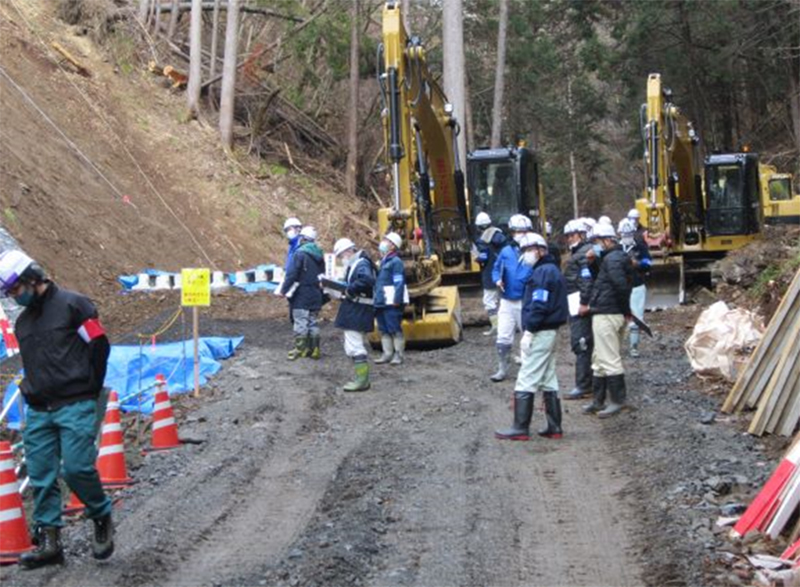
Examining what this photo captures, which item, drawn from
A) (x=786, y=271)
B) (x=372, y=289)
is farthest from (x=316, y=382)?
(x=786, y=271)

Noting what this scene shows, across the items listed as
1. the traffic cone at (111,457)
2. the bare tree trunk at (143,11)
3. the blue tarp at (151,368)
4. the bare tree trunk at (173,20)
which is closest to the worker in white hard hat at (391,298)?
the blue tarp at (151,368)

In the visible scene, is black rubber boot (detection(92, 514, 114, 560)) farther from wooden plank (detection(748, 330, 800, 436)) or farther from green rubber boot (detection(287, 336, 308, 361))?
green rubber boot (detection(287, 336, 308, 361))

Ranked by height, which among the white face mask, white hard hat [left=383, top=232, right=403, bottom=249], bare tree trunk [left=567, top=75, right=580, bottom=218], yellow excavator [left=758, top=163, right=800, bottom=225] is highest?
bare tree trunk [left=567, top=75, right=580, bottom=218]

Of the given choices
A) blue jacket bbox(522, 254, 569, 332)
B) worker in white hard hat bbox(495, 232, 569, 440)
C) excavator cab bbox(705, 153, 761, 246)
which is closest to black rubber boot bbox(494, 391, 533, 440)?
worker in white hard hat bbox(495, 232, 569, 440)

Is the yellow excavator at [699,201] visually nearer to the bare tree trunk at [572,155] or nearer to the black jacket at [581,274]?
the black jacket at [581,274]

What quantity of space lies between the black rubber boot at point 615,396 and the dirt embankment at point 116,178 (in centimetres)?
1212

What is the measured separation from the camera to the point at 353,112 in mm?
38219

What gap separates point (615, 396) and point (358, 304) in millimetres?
3975

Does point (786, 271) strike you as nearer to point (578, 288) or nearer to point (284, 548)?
point (578, 288)

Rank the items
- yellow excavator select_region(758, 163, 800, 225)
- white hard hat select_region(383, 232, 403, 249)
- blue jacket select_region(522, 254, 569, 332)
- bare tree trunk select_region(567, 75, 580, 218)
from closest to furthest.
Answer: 1. blue jacket select_region(522, 254, 569, 332)
2. white hard hat select_region(383, 232, 403, 249)
3. yellow excavator select_region(758, 163, 800, 225)
4. bare tree trunk select_region(567, 75, 580, 218)

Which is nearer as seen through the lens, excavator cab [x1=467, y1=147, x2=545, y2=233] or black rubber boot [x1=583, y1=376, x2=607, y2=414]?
black rubber boot [x1=583, y1=376, x2=607, y2=414]

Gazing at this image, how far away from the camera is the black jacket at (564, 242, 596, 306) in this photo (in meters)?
13.7

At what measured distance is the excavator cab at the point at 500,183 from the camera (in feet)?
83.0

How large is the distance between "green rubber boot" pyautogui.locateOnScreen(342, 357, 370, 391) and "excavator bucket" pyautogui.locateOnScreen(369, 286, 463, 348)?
142 inches
